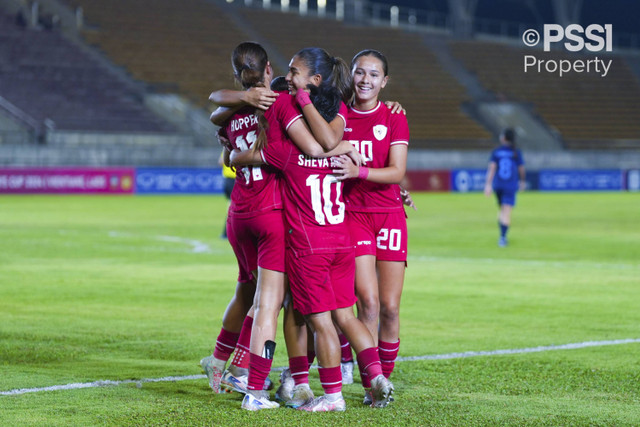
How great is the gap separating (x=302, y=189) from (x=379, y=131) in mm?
864

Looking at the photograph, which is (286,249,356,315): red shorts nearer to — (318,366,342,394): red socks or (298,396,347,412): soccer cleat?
(318,366,342,394): red socks

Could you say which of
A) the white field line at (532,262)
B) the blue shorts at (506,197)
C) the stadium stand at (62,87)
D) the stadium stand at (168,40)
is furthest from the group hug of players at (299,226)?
the stadium stand at (168,40)

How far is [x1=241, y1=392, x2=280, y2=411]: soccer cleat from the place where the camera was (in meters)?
5.61

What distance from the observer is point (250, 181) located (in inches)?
229

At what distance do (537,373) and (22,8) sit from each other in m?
41.1

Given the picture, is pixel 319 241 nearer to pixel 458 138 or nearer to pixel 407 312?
pixel 407 312

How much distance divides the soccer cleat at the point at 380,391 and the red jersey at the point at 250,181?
111 cm

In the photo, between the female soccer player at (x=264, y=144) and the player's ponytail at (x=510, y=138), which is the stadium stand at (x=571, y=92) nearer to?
the player's ponytail at (x=510, y=138)

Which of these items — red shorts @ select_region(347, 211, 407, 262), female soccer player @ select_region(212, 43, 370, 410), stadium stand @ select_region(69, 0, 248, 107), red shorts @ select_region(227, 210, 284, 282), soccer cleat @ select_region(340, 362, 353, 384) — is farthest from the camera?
stadium stand @ select_region(69, 0, 248, 107)

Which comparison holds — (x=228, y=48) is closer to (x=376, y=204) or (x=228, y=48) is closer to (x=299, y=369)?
(x=376, y=204)

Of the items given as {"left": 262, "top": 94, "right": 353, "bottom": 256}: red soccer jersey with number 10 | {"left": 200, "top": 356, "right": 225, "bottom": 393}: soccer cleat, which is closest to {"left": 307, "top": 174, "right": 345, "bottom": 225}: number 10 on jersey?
{"left": 262, "top": 94, "right": 353, "bottom": 256}: red soccer jersey with number 10

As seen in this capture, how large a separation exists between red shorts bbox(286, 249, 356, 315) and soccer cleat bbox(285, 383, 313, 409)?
0.46 meters

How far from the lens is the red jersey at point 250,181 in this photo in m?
5.76

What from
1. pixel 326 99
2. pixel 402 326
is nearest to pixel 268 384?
pixel 326 99
